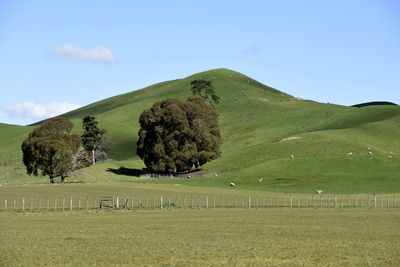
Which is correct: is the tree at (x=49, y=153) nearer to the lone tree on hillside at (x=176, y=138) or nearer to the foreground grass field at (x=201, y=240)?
the lone tree on hillside at (x=176, y=138)

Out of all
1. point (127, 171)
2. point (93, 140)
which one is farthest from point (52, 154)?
point (93, 140)

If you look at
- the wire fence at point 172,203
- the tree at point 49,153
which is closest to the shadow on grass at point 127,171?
the tree at point 49,153

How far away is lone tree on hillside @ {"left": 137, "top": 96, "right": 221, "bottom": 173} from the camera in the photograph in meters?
154

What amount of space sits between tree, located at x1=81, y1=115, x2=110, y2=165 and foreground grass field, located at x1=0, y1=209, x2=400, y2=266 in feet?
401

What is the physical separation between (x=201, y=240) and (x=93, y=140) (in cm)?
15167

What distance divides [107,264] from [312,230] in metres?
22.8

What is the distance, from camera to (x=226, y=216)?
2534 inches

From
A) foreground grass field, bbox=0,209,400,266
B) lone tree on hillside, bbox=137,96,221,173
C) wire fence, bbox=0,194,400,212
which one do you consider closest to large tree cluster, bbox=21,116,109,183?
lone tree on hillside, bbox=137,96,221,173

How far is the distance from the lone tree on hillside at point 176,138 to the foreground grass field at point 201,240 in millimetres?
88299

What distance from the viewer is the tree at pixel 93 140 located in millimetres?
185750

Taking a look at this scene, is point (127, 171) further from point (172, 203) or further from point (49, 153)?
point (172, 203)

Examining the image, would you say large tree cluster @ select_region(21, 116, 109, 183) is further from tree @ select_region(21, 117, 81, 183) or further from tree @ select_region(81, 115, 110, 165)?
tree @ select_region(81, 115, 110, 165)

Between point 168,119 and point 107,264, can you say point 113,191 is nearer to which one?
point 168,119

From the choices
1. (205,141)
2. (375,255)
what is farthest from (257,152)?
(375,255)
